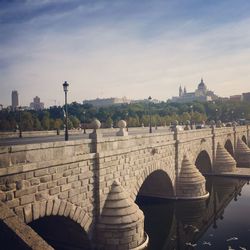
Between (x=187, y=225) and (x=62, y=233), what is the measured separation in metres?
10.9

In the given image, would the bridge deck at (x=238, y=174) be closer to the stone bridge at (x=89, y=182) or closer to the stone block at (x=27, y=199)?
the stone bridge at (x=89, y=182)

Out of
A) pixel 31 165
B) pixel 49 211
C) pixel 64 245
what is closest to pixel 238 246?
pixel 64 245

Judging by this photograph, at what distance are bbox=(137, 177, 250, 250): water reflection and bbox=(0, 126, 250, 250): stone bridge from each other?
2398mm

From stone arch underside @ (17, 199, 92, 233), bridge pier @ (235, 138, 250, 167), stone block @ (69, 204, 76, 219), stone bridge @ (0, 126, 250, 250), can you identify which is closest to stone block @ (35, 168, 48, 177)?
stone bridge @ (0, 126, 250, 250)

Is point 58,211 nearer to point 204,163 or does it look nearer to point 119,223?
point 119,223

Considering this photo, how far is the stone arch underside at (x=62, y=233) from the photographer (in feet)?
49.0

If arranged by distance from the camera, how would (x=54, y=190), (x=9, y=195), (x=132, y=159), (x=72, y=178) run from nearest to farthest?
(x=9, y=195) → (x=54, y=190) → (x=72, y=178) → (x=132, y=159)

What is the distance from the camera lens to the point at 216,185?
3528cm

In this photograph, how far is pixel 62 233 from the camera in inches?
632

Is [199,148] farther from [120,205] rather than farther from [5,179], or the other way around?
[5,179]

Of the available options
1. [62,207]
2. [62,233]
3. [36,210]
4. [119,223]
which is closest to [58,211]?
[62,207]

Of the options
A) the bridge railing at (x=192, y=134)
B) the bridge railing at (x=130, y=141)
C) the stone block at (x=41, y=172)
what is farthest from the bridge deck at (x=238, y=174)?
the stone block at (x=41, y=172)

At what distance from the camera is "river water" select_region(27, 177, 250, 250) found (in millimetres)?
15984

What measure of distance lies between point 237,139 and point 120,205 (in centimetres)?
4015
